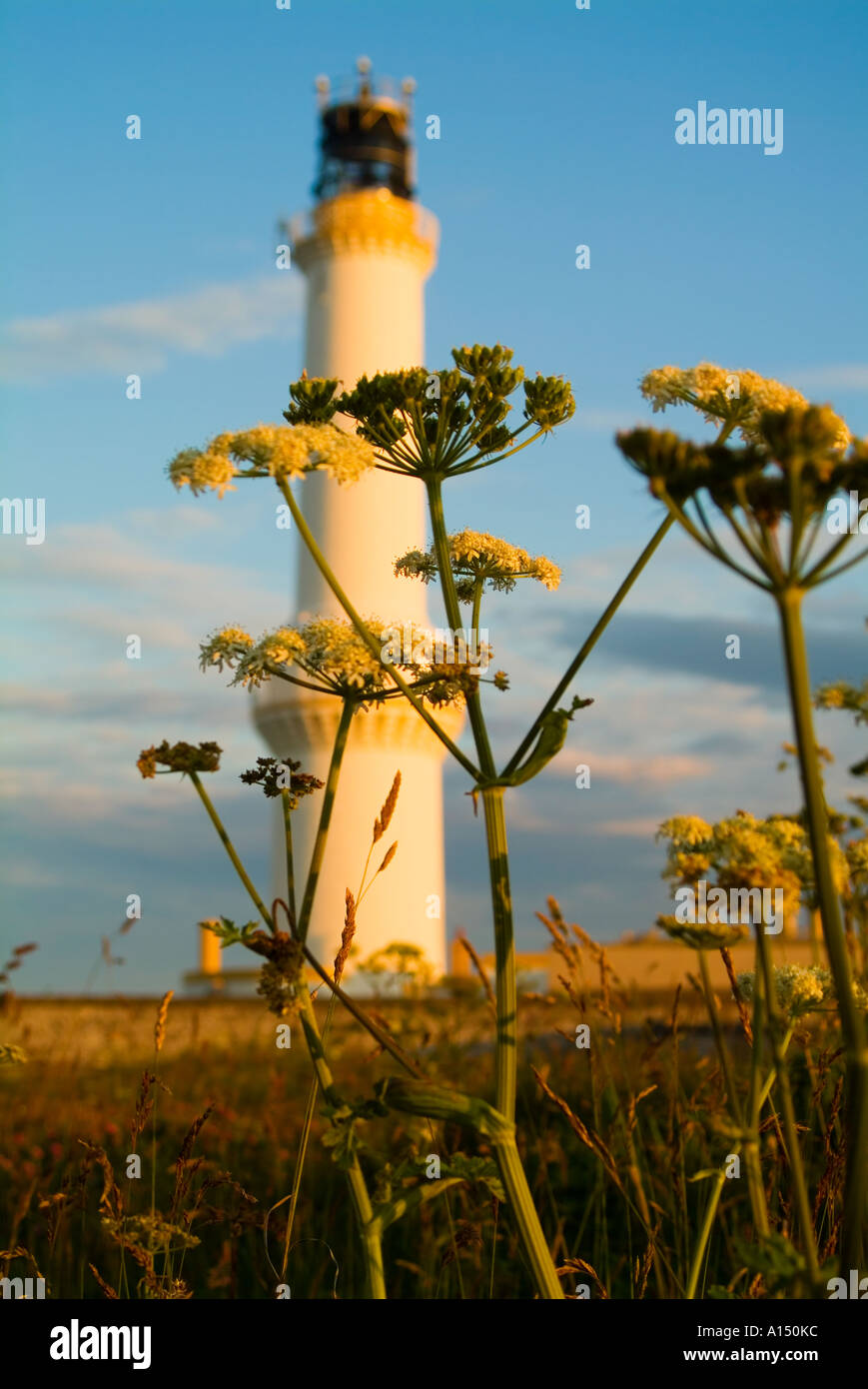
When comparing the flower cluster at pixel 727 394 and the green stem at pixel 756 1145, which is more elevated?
the flower cluster at pixel 727 394

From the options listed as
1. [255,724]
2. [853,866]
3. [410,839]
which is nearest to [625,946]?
[410,839]

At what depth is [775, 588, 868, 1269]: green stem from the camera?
204 centimetres

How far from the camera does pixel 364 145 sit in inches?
1219

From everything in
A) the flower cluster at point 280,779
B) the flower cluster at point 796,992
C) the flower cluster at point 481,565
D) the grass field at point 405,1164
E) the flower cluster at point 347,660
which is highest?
the flower cluster at point 481,565

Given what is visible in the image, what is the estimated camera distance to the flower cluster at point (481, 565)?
3441 mm

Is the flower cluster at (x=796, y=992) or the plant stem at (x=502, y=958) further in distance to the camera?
the flower cluster at (x=796, y=992)

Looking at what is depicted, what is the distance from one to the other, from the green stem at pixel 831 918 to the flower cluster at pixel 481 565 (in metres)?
1.42

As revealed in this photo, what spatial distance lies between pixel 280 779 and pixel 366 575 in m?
24.4

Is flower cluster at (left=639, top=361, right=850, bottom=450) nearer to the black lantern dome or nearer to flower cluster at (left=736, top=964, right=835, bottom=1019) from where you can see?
flower cluster at (left=736, top=964, right=835, bottom=1019)

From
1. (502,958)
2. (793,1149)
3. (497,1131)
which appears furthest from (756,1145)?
(502,958)

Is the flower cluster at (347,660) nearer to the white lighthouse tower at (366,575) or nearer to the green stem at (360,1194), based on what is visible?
the green stem at (360,1194)

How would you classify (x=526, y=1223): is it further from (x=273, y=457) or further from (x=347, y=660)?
(x=273, y=457)

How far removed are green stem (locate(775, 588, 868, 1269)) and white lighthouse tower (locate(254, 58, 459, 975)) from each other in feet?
78.0

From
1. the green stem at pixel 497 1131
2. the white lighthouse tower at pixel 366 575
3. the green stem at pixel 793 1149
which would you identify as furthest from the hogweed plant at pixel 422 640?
the white lighthouse tower at pixel 366 575
